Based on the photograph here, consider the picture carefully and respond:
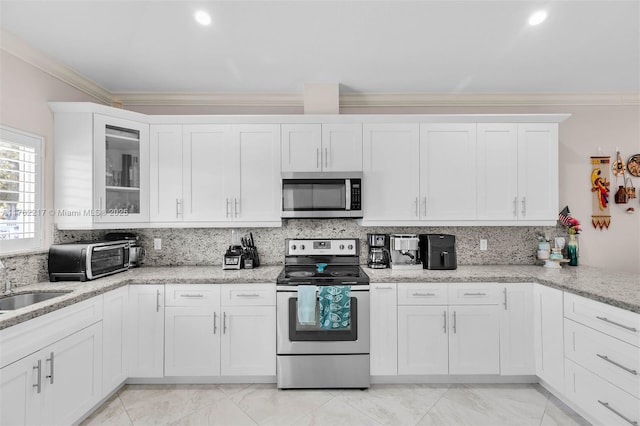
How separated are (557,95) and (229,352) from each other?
408cm

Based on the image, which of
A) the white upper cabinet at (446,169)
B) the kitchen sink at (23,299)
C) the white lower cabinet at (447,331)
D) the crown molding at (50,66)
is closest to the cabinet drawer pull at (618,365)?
the white lower cabinet at (447,331)

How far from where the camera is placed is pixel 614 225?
3148mm

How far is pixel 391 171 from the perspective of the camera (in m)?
2.87

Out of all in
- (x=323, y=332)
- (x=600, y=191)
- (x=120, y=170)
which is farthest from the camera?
(x=600, y=191)

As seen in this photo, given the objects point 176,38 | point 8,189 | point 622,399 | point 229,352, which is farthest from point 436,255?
point 8,189

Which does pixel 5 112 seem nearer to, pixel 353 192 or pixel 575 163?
pixel 353 192

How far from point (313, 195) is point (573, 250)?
2594 millimetres

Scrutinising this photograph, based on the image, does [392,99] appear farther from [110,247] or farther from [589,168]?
[110,247]

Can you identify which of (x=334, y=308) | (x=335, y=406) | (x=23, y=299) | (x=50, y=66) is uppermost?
(x=50, y=66)

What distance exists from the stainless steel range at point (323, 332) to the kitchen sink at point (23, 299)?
1590 millimetres

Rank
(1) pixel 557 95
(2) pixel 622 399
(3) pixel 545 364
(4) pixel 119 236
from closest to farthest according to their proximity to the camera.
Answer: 1. (2) pixel 622 399
2. (3) pixel 545 364
3. (4) pixel 119 236
4. (1) pixel 557 95

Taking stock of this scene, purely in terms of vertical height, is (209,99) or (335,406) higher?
(209,99)

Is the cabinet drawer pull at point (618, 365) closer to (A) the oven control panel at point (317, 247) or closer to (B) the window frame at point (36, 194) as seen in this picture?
(A) the oven control panel at point (317, 247)

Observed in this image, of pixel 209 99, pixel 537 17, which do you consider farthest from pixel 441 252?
pixel 209 99
